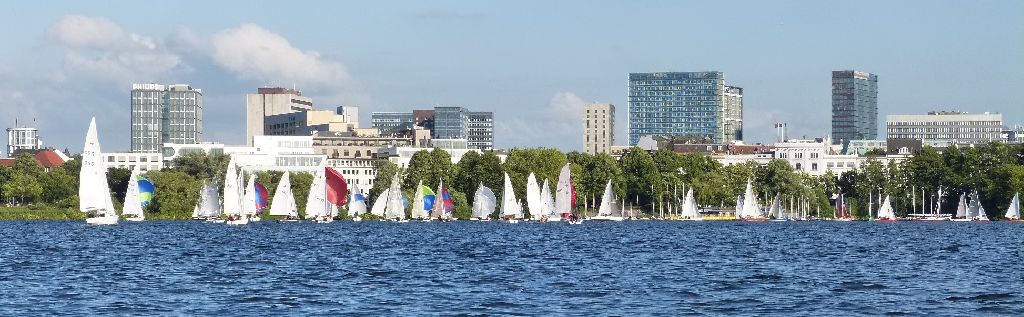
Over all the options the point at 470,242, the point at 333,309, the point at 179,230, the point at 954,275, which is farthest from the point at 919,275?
the point at 179,230

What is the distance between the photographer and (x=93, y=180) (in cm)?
12688

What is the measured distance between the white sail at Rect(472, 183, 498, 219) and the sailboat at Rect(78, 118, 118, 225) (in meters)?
45.2

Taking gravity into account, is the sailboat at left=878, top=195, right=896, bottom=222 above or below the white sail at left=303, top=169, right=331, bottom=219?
below

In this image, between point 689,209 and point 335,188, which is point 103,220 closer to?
point 335,188

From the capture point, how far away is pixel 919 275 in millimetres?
65875

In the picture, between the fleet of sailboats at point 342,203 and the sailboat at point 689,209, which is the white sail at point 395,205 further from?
the sailboat at point 689,209

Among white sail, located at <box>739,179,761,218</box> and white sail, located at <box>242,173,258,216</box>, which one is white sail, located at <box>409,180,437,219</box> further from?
white sail, located at <box>739,179,761,218</box>

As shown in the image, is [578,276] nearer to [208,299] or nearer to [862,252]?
[208,299]

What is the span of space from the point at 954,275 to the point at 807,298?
13856mm

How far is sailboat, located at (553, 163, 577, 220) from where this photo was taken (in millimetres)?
156375

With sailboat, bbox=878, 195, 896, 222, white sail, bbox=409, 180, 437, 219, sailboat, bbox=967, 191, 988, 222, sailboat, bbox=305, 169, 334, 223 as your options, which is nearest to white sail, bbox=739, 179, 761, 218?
sailboat, bbox=878, 195, 896, 222

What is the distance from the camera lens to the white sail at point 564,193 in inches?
6149

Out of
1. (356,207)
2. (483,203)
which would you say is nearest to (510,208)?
(483,203)

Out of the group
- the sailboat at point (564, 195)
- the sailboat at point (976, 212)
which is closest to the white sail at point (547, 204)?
the sailboat at point (564, 195)
